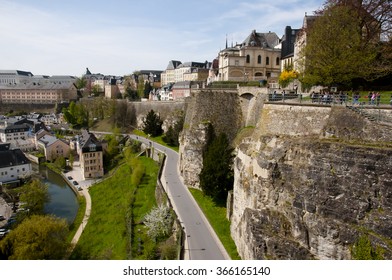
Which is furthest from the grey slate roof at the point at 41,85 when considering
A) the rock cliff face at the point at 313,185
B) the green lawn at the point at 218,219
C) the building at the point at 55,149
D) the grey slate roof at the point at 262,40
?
the rock cliff face at the point at 313,185

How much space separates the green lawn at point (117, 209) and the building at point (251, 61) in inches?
564

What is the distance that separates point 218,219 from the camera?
21.0m

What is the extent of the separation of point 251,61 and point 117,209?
22.6 meters

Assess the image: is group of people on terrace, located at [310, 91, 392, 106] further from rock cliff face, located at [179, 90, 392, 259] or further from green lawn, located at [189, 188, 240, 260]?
green lawn, located at [189, 188, 240, 260]

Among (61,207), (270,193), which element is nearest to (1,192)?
(61,207)

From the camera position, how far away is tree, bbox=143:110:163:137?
46500 mm

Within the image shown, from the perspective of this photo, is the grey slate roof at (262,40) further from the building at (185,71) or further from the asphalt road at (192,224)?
the building at (185,71)

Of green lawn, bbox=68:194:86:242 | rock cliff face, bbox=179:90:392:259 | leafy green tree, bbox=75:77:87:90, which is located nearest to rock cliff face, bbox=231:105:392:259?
rock cliff face, bbox=179:90:392:259

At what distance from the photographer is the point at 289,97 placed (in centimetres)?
2028

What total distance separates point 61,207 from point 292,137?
26.8 metres

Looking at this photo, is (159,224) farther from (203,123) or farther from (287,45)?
(287,45)

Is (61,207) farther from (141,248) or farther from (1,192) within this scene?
(141,248)

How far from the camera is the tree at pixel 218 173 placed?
23.0 m

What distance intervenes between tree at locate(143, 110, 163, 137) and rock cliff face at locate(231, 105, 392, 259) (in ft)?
102
